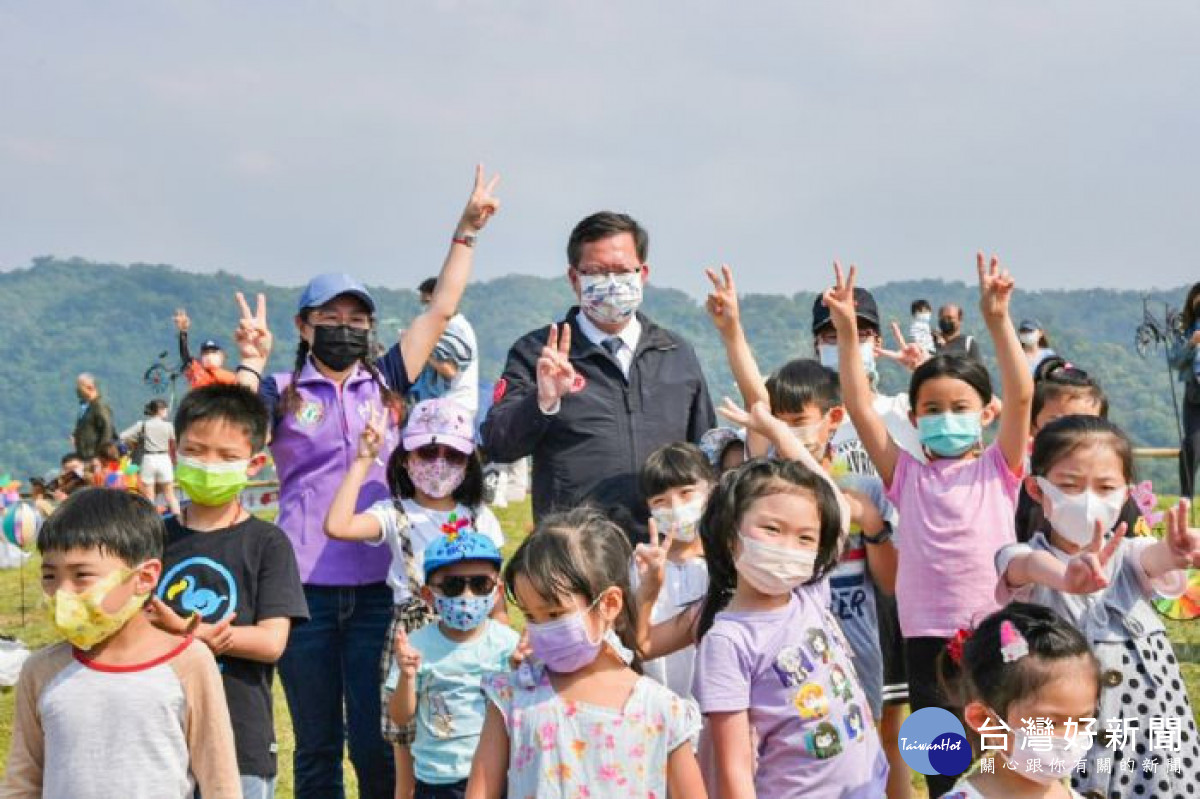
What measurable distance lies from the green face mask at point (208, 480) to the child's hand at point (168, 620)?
0.51m

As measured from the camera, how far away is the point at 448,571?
467cm

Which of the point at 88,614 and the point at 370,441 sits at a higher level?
the point at 370,441

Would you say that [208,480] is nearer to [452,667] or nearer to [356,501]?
[356,501]

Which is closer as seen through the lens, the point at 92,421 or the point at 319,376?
the point at 319,376

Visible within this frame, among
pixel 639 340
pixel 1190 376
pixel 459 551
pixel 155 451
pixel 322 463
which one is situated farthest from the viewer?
pixel 155 451

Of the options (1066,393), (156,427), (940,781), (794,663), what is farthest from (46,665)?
(156,427)

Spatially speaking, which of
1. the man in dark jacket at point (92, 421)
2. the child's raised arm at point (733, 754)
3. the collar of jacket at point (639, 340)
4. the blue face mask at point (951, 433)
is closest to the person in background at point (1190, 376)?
the blue face mask at point (951, 433)

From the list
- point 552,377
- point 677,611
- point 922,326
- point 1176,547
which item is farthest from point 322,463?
point 922,326

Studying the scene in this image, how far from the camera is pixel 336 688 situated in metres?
5.11

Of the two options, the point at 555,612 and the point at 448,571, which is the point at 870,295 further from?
the point at 555,612

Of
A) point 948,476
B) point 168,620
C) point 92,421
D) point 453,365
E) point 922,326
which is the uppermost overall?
point 922,326

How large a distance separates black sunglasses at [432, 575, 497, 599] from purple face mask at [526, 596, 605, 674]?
1.00 m

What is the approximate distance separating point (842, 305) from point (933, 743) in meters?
1.89

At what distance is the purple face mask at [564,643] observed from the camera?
3.66m
